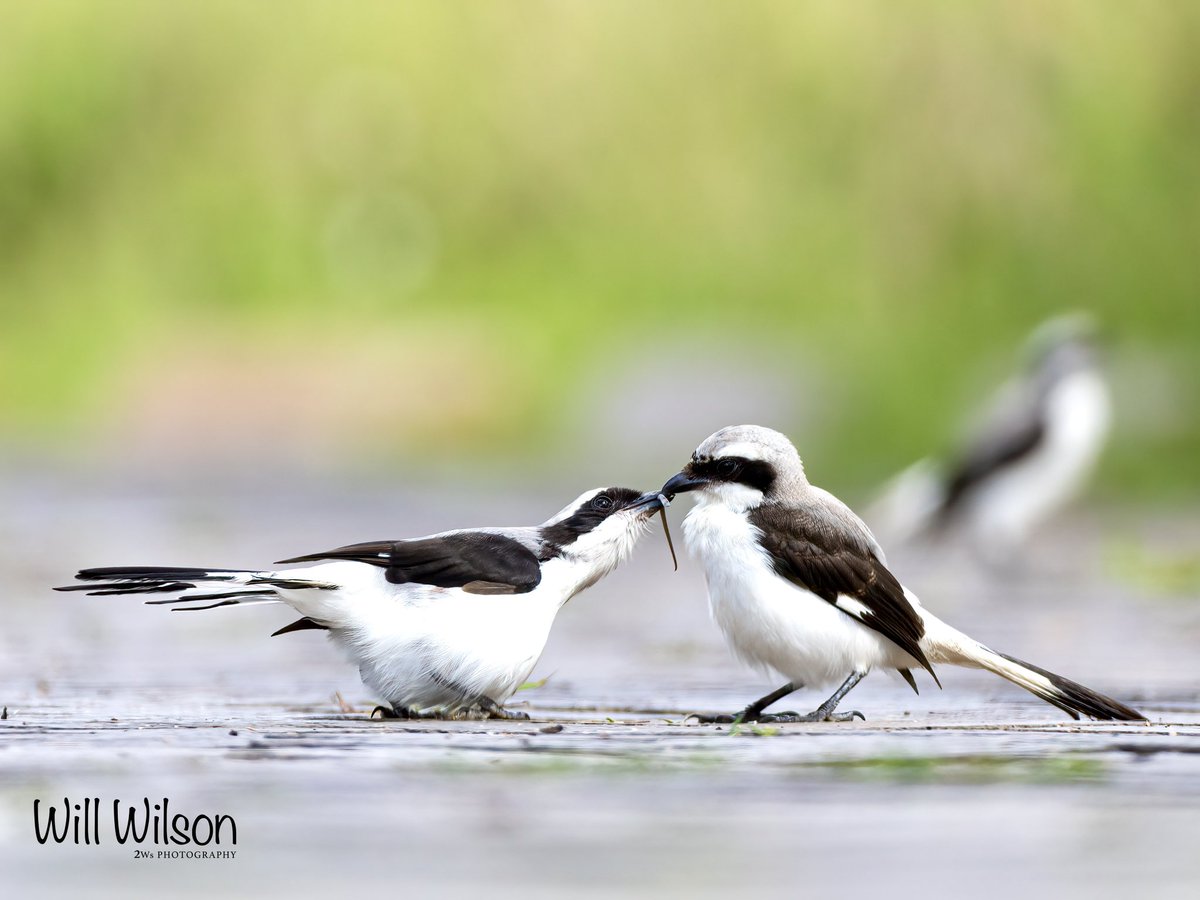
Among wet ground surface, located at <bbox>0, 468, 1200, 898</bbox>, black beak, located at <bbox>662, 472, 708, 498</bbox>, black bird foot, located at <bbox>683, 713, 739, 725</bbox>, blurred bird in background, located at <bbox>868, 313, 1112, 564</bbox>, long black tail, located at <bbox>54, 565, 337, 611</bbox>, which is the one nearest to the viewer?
wet ground surface, located at <bbox>0, 468, 1200, 898</bbox>

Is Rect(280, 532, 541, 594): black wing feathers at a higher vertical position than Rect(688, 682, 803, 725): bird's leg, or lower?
higher

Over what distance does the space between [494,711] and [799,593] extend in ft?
2.92

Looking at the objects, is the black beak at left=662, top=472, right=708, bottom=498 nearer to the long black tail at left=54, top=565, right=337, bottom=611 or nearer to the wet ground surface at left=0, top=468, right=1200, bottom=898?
the wet ground surface at left=0, top=468, right=1200, bottom=898

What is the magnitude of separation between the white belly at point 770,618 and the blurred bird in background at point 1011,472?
7.37 meters

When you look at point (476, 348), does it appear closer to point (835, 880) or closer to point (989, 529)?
point (989, 529)

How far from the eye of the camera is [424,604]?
5.68 metres

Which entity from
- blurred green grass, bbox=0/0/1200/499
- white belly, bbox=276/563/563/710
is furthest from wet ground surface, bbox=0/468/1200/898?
blurred green grass, bbox=0/0/1200/499

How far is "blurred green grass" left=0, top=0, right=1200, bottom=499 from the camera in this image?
21.1m

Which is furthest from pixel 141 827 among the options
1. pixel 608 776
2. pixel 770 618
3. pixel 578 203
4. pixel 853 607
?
pixel 578 203

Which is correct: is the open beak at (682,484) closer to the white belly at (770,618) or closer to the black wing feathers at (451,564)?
the white belly at (770,618)

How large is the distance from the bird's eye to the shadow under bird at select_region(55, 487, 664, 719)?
0.57 metres

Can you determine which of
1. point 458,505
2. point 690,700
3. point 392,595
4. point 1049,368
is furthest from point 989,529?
point 392,595

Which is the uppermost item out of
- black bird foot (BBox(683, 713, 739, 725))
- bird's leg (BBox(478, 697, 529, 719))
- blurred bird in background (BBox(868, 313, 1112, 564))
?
blurred bird in background (BBox(868, 313, 1112, 564))

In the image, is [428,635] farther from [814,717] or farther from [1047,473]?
[1047,473]
